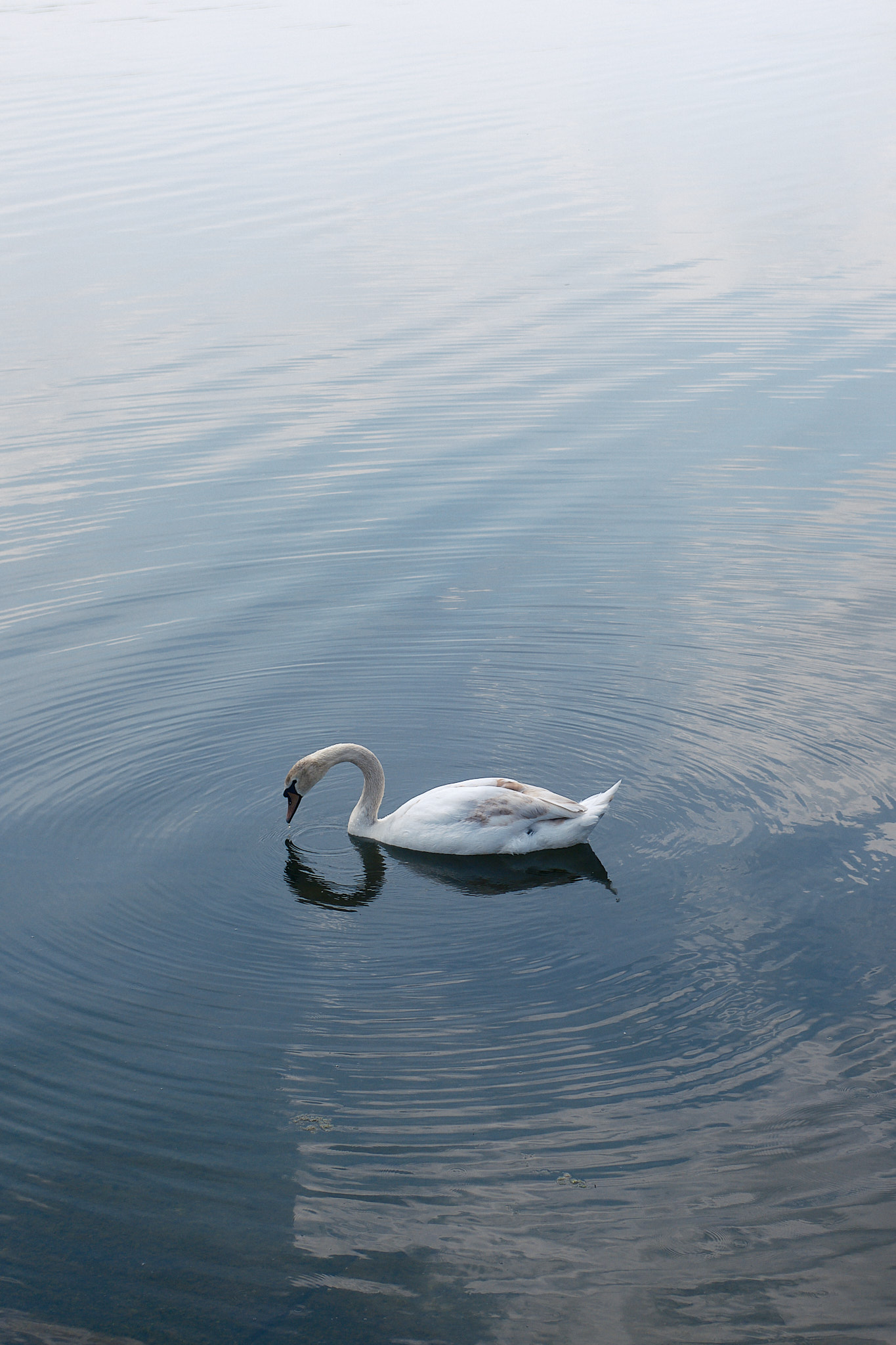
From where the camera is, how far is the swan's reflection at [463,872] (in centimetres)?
1080

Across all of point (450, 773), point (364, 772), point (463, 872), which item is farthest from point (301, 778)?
point (463, 872)

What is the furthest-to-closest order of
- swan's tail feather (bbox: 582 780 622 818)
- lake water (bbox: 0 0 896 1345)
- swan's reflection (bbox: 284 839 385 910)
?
swan's tail feather (bbox: 582 780 622 818) < swan's reflection (bbox: 284 839 385 910) < lake water (bbox: 0 0 896 1345)

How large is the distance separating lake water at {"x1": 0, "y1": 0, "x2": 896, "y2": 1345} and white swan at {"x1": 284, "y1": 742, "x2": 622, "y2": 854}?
0.23m

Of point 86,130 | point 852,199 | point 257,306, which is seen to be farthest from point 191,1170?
point 86,130

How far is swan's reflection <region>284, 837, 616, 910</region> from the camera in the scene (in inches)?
425

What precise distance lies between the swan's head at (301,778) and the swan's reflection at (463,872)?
317 millimetres

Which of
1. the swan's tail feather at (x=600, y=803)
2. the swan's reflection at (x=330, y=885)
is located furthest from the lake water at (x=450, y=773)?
the swan's tail feather at (x=600, y=803)

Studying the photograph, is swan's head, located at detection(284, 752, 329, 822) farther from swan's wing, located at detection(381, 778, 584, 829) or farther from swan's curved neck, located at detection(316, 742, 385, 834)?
swan's wing, located at detection(381, 778, 584, 829)

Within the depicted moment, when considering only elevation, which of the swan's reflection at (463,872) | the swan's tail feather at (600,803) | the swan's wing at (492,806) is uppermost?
the swan's wing at (492,806)

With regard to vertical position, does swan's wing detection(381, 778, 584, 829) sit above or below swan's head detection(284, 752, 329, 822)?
below

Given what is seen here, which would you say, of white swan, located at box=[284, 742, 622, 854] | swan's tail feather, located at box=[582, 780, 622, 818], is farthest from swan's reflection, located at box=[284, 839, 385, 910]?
swan's tail feather, located at box=[582, 780, 622, 818]

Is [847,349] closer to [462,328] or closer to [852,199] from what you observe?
[462,328]

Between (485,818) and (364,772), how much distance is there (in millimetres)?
1157

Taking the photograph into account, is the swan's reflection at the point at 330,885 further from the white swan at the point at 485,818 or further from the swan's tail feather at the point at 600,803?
the swan's tail feather at the point at 600,803
